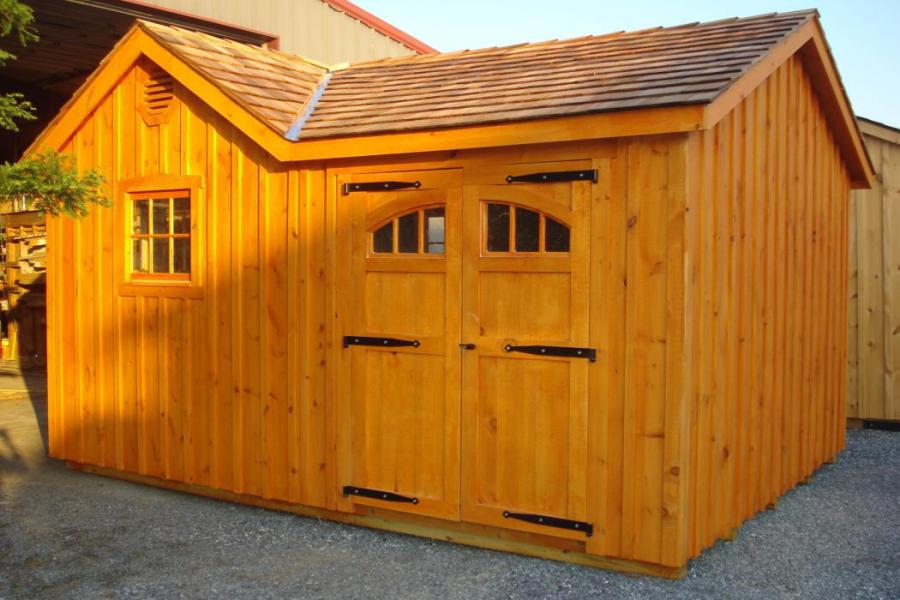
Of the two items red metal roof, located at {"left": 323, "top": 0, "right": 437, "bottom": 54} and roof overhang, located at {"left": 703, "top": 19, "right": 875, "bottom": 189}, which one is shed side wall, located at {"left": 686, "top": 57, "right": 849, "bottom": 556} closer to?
roof overhang, located at {"left": 703, "top": 19, "right": 875, "bottom": 189}

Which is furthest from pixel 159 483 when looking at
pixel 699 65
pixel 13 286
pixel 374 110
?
pixel 13 286

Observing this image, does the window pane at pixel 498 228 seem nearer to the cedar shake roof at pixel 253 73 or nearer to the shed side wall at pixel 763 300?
the shed side wall at pixel 763 300

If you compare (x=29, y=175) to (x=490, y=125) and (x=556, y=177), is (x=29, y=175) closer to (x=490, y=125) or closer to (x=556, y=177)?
(x=490, y=125)

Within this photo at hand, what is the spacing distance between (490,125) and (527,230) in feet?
2.17

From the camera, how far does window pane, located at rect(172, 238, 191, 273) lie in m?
7.19

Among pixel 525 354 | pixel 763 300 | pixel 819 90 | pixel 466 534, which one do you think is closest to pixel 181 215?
pixel 525 354

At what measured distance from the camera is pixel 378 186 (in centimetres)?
618

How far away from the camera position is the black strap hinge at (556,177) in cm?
542

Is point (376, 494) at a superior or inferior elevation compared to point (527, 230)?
inferior

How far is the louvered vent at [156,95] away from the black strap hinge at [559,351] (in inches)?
134

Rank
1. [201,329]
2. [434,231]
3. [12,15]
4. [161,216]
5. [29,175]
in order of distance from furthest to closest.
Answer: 1. [161,216]
2. [201,329]
3. [434,231]
4. [29,175]
5. [12,15]

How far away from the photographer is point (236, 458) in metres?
6.89

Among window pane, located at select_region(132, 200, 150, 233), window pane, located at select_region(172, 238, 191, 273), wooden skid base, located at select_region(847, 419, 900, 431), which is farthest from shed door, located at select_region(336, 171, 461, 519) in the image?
wooden skid base, located at select_region(847, 419, 900, 431)

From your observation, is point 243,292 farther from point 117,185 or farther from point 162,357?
point 117,185
